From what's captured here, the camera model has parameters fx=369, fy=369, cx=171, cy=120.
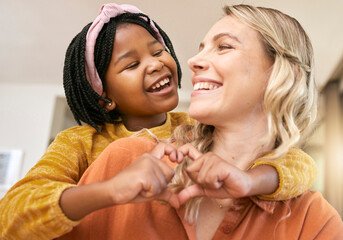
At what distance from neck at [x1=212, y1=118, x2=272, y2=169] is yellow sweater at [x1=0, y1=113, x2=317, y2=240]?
3.5 inches

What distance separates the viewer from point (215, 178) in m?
0.70

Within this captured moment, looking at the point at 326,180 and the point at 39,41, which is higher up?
the point at 39,41

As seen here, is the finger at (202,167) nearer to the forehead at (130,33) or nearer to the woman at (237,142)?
the woman at (237,142)

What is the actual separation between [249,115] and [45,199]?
57 centimetres

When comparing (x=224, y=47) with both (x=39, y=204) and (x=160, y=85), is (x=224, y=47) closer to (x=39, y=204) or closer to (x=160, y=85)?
(x=160, y=85)

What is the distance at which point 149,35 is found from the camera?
150 cm

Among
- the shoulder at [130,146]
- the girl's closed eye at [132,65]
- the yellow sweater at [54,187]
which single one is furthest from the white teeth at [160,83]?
the shoulder at [130,146]

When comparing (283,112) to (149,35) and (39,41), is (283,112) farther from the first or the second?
(39,41)

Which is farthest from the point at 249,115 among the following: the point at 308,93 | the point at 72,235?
the point at 72,235

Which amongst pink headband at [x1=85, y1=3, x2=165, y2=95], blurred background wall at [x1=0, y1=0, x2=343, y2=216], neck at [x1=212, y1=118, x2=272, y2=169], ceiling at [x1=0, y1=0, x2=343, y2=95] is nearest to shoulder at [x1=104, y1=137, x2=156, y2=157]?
neck at [x1=212, y1=118, x2=272, y2=169]

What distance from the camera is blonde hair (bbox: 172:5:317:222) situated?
976 mm

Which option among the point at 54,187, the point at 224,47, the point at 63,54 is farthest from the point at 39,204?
the point at 63,54

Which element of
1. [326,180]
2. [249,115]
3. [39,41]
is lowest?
[326,180]

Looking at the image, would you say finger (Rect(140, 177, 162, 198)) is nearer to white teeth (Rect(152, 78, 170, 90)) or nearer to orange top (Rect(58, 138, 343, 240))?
orange top (Rect(58, 138, 343, 240))
